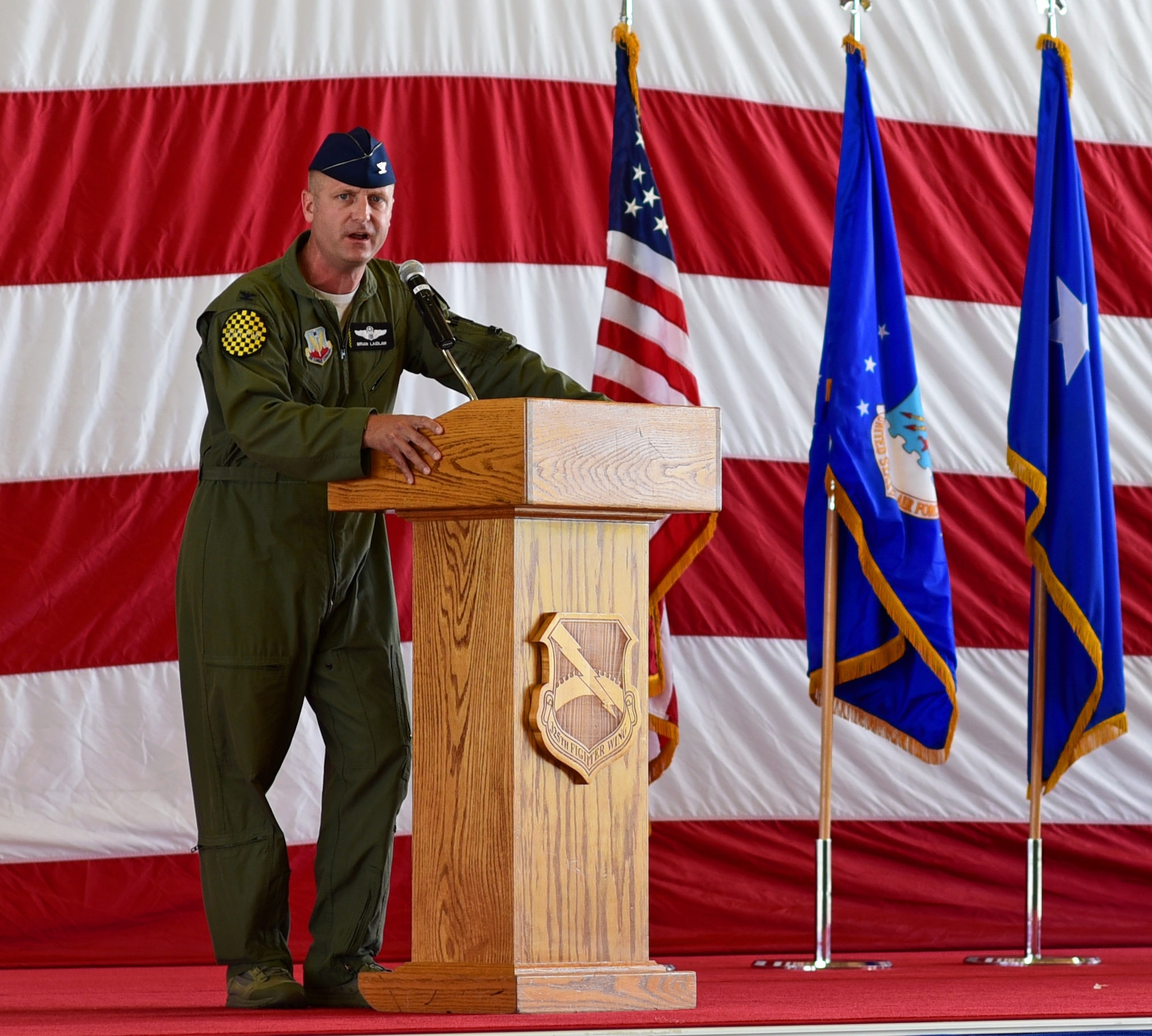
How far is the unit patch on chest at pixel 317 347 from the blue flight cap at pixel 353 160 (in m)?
0.22

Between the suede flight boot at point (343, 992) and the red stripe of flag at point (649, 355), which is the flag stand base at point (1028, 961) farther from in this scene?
the suede flight boot at point (343, 992)

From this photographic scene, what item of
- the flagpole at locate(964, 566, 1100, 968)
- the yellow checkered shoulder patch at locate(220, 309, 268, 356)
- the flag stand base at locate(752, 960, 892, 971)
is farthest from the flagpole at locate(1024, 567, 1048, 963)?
the yellow checkered shoulder patch at locate(220, 309, 268, 356)

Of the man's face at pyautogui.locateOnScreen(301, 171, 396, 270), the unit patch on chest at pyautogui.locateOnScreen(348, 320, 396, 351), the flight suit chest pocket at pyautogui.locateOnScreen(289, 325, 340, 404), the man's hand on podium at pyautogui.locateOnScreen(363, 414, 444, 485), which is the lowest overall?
the man's hand on podium at pyautogui.locateOnScreen(363, 414, 444, 485)

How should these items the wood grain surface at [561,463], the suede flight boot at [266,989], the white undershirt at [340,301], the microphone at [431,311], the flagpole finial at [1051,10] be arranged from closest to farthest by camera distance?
1. the wood grain surface at [561,463]
2. the microphone at [431,311]
3. the suede flight boot at [266,989]
4. the white undershirt at [340,301]
5. the flagpole finial at [1051,10]

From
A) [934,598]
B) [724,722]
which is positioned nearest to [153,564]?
[724,722]

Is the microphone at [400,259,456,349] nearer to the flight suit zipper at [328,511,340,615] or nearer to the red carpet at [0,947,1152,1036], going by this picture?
the flight suit zipper at [328,511,340,615]

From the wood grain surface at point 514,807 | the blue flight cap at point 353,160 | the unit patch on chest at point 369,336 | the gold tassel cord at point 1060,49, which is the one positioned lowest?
the wood grain surface at point 514,807

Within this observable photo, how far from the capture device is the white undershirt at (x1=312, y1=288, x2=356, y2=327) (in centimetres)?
259

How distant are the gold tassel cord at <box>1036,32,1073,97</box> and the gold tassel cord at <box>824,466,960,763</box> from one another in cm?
99

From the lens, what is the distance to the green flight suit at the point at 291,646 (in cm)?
255

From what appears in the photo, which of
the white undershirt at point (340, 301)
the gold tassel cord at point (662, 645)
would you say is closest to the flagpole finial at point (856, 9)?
the gold tassel cord at point (662, 645)

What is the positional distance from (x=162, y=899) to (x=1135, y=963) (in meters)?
2.01

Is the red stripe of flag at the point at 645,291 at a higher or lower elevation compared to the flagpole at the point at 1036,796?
higher

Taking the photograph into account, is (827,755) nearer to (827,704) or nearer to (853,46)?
(827,704)
